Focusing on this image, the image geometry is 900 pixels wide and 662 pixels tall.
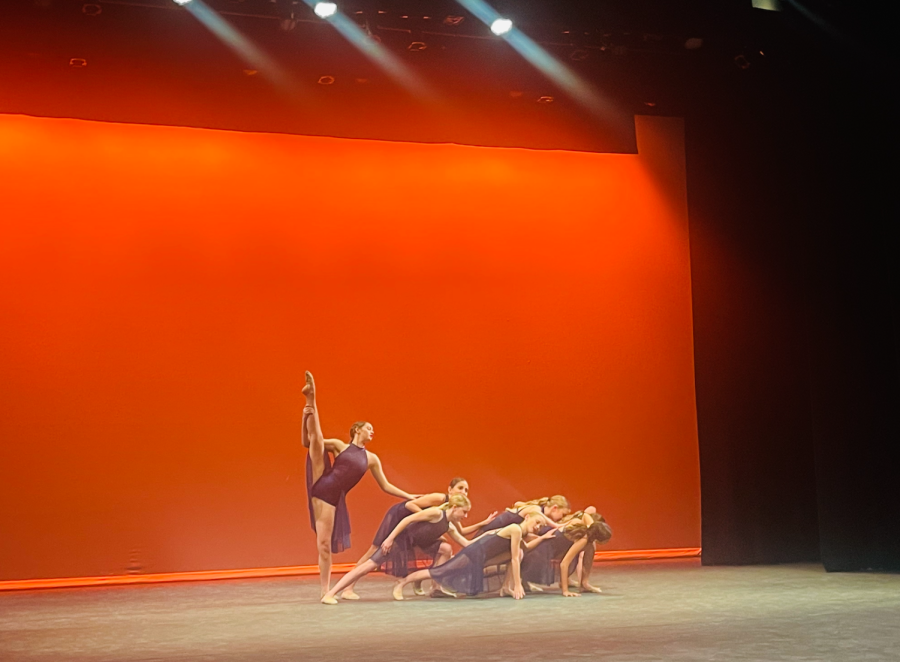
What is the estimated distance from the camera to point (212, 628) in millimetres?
4980

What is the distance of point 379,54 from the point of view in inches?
312

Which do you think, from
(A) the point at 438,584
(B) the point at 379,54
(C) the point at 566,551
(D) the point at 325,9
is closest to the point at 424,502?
(A) the point at 438,584

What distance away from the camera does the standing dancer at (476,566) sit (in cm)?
605

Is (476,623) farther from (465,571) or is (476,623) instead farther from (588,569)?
(588,569)

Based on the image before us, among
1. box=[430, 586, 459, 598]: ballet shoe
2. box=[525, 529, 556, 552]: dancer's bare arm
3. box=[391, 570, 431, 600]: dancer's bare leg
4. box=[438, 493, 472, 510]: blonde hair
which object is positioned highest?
box=[438, 493, 472, 510]: blonde hair

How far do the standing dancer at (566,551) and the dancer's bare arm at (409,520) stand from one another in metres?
0.62

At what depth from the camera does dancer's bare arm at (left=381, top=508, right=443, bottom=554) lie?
6051 mm

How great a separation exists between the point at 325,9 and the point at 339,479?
3.06 m

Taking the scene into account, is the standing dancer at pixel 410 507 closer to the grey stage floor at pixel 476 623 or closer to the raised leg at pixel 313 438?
the grey stage floor at pixel 476 623

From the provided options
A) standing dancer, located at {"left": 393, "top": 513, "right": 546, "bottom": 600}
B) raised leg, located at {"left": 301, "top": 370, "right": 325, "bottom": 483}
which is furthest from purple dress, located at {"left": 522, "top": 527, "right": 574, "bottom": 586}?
raised leg, located at {"left": 301, "top": 370, "right": 325, "bottom": 483}

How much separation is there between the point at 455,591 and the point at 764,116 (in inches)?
186

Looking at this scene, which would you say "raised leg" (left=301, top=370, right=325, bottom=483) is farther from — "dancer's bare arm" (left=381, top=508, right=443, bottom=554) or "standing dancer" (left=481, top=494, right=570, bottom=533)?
"standing dancer" (left=481, top=494, right=570, bottom=533)

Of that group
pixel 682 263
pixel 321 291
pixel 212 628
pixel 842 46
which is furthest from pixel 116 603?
pixel 842 46

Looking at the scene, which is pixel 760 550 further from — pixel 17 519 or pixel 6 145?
pixel 6 145
